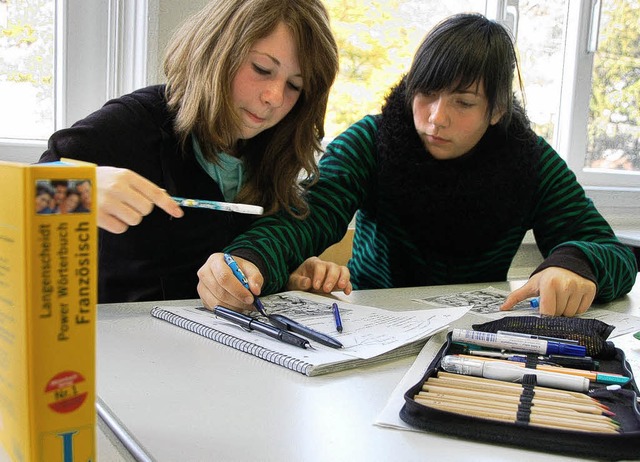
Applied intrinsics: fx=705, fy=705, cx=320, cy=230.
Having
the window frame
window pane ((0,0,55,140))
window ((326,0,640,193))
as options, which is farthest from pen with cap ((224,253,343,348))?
window ((326,0,640,193))

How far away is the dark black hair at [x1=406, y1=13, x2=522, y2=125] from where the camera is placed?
1.33 metres

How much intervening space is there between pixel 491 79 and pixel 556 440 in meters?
0.92

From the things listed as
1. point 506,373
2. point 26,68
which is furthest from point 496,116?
point 26,68

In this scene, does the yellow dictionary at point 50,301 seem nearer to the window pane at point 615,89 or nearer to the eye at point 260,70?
the eye at point 260,70

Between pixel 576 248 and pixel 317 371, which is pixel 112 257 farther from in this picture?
pixel 576 248

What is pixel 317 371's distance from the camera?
754 mm

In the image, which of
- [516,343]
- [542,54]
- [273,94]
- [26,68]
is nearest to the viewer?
[516,343]

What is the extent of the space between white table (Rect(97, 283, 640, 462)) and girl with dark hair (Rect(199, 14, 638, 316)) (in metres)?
0.45

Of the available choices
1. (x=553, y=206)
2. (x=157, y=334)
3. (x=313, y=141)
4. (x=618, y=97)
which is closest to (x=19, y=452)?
(x=157, y=334)

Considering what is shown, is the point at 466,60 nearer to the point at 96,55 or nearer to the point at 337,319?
the point at 337,319

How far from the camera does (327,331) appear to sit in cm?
89

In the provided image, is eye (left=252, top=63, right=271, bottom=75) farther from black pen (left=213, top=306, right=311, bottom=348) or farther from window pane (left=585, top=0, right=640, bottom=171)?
window pane (left=585, top=0, right=640, bottom=171)

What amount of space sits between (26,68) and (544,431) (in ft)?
5.70

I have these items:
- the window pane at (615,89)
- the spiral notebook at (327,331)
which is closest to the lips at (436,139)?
the spiral notebook at (327,331)
